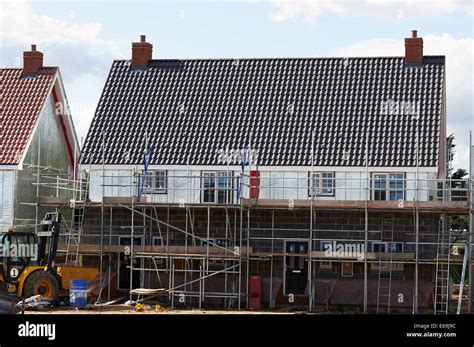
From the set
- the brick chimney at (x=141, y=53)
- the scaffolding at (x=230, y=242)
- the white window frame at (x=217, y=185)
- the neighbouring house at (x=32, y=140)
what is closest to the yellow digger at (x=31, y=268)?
the scaffolding at (x=230, y=242)

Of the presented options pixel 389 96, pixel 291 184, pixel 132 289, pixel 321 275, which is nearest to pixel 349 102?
pixel 389 96

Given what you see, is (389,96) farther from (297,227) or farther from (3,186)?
(3,186)

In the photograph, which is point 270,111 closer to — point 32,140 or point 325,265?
point 325,265

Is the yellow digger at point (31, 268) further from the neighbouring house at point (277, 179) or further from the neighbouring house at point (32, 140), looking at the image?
the neighbouring house at point (32, 140)

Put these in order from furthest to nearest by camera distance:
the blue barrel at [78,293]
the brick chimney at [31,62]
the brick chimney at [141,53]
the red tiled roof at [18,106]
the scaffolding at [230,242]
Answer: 1. the brick chimney at [31,62]
2. the brick chimney at [141,53]
3. the red tiled roof at [18,106]
4. the scaffolding at [230,242]
5. the blue barrel at [78,293]

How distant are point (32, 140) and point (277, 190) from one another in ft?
34.0

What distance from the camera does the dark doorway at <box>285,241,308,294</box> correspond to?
42.2 meters

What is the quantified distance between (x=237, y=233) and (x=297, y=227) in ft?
7.17

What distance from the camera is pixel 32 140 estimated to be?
46.8m

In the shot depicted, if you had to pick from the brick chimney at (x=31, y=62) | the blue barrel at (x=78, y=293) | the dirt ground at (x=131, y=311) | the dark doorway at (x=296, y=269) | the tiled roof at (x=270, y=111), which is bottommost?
the dirt ground at (x=131, y=311)

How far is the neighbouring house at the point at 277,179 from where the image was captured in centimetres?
4147

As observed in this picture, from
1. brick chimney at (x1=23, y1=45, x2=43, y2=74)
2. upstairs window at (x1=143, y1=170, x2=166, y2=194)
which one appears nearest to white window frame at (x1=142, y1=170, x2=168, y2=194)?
upstairs window at (x1=143, y1=170, x2=166, y2=194)

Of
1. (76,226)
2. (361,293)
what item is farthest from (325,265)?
(76,226)

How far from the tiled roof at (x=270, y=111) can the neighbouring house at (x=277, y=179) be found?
53mm
